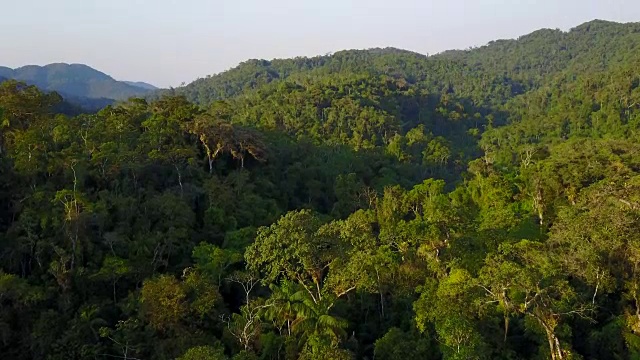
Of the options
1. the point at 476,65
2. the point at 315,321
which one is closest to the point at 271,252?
the point at 315,321

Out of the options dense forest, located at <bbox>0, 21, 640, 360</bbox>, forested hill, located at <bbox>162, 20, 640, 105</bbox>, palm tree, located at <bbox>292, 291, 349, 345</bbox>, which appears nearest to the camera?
palm tree, located at <bbox>292, 291, 349, 345</bbox>

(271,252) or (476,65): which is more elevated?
(476,65)

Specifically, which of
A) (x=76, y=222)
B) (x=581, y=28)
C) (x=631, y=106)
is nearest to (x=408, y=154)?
(x=631, y=106)

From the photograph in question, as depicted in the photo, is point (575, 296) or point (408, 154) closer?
point (575, 296)

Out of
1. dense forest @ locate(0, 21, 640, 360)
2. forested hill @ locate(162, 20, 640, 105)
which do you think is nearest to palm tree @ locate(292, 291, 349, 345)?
dense forest @ locate(0, 21, 640, 360)

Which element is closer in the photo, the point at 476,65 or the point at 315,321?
the point at 315,321

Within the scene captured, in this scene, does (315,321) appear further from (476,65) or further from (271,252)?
(476,65)

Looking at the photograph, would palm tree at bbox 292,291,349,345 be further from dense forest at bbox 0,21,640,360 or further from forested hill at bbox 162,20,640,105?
forested hill at bbox 162,20,640,105

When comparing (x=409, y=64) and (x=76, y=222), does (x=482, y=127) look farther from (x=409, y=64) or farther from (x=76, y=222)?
(x=76, y=222)
